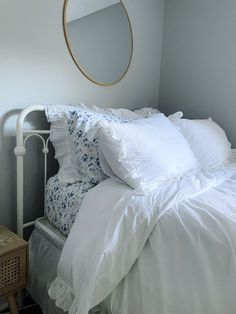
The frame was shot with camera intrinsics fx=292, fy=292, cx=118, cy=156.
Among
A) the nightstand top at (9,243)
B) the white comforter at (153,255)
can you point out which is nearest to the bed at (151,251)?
the white comforter at (153,255)

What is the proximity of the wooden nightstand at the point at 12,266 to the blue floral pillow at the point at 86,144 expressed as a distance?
0.43 meters

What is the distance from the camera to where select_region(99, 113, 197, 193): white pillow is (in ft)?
4.09

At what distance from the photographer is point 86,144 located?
56.0 inches

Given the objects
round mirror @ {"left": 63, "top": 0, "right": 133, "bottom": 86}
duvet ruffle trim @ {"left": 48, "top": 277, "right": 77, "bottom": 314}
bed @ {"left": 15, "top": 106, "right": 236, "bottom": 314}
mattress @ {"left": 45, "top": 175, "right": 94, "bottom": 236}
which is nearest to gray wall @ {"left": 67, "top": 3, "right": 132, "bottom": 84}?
round mirror @ {"left": 63, "top": 0, "right": 133, "bottom": 86}

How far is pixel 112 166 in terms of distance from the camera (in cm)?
130

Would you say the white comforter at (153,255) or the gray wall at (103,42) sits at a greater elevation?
the gray wall at (103,42)

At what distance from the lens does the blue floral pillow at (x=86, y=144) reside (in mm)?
1409

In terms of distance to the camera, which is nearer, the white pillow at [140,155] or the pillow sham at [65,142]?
the white pillow at [140,155]

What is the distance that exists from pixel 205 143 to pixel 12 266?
4.18 feet

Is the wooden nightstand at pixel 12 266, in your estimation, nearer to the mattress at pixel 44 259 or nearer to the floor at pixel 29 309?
the mattress at pixel 44 259

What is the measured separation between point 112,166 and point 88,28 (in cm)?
99

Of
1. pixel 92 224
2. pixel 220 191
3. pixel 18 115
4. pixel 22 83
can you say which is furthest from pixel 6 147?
pixel 220 191

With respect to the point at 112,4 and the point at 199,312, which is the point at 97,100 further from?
the point at 199,312

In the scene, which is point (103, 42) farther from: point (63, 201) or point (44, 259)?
point (44, 259)
